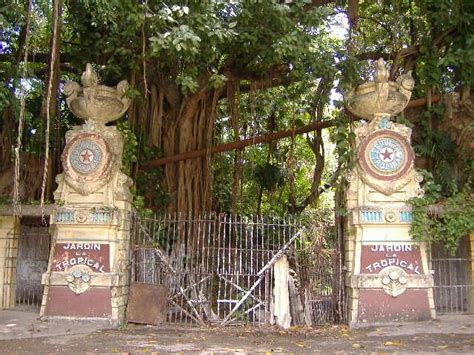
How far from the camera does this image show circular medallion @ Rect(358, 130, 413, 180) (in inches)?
324

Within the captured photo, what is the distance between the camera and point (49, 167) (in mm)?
9547

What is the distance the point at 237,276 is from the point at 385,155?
291 cm

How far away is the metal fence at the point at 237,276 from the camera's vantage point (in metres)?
8.27

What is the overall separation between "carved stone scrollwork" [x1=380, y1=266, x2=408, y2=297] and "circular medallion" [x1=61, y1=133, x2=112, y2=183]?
14.7 feet

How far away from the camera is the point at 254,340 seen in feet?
23.6

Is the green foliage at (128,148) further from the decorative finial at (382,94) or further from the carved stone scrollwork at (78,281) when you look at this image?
the decorative finial at (382,94)

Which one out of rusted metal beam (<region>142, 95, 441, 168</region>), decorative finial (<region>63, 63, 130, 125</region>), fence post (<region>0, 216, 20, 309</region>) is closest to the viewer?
decorative finial (<region>63, 63, 130, 125</region>)

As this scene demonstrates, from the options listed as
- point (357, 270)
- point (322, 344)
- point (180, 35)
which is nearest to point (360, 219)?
point (357, 270)

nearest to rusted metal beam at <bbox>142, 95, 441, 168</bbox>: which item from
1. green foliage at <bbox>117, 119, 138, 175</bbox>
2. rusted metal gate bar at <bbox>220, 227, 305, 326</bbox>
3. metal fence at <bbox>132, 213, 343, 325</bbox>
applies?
green foliage at <bbox>117, 119, 138, 175</bbox>

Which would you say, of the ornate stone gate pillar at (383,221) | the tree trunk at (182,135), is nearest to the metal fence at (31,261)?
the tree trunk at (182,135)

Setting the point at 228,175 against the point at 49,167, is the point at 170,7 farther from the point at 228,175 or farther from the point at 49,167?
the point at 228,175

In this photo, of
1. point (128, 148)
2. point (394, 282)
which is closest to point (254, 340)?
point (394, 282)

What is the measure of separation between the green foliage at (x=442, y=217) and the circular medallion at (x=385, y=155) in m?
0.49

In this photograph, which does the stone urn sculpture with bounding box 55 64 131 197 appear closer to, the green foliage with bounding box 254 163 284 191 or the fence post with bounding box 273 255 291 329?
the fence post with bounding box 273 255 291 329
